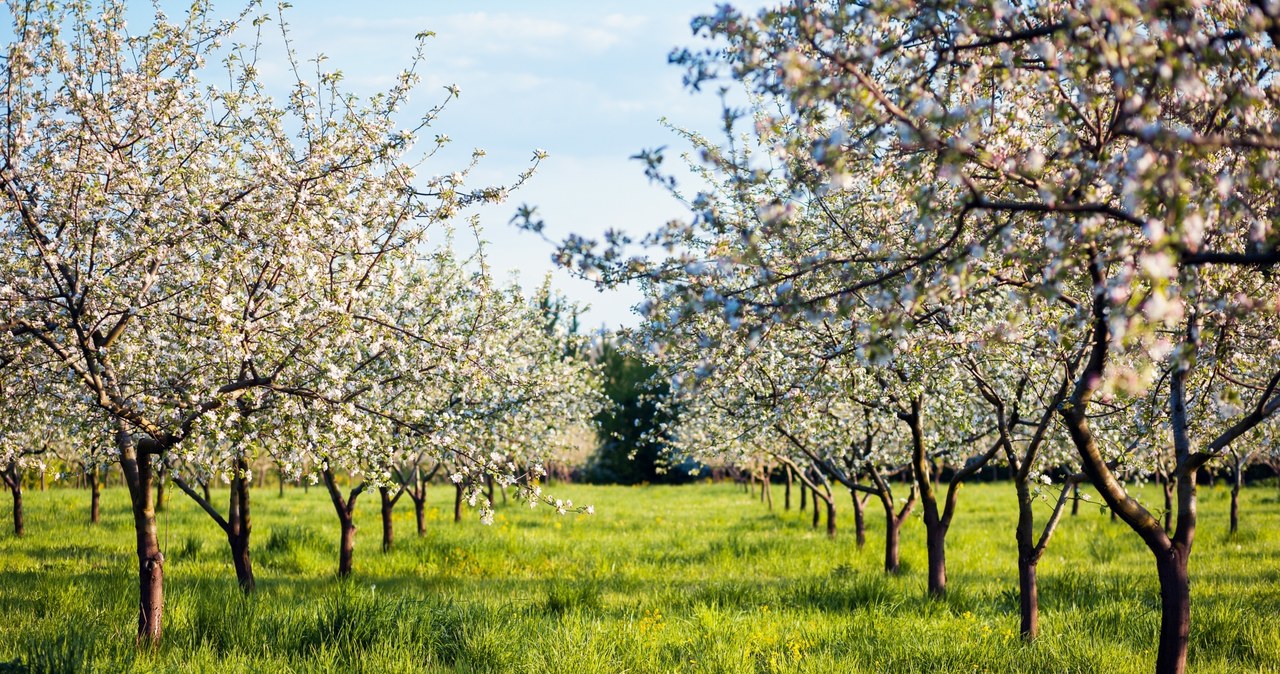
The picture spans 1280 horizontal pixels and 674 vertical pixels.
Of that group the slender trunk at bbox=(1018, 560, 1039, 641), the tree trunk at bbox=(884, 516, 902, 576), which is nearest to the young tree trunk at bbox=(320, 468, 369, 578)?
the tree trunk at bbox=(884, 516, 902, 576)

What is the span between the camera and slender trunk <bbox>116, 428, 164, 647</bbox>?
25.7 ft

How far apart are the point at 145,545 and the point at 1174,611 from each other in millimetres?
8399

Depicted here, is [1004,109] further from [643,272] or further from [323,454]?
[323,454]

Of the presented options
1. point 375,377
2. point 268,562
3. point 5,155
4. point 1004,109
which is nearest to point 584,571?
point 268,562

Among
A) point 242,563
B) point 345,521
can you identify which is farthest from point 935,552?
point 242,563

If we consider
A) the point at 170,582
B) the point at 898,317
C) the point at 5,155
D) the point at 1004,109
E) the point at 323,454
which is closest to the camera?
the point at 898,317

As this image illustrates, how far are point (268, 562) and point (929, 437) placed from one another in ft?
35.7

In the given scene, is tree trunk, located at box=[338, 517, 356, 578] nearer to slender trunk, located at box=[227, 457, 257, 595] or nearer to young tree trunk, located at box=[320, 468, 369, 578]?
young tree trunk, located at box=[320, 468, 369, 578]

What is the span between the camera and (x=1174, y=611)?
21.1 ft

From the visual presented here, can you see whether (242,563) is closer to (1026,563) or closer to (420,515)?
(420,515)

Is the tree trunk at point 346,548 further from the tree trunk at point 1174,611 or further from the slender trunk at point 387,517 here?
the tree trunk at point 1174,611

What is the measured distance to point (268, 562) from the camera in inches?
591

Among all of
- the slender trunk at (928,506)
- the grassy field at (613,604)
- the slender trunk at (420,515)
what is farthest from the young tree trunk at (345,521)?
the slender trunk at (928,506)

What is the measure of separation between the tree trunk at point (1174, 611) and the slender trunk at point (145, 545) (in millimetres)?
8165
